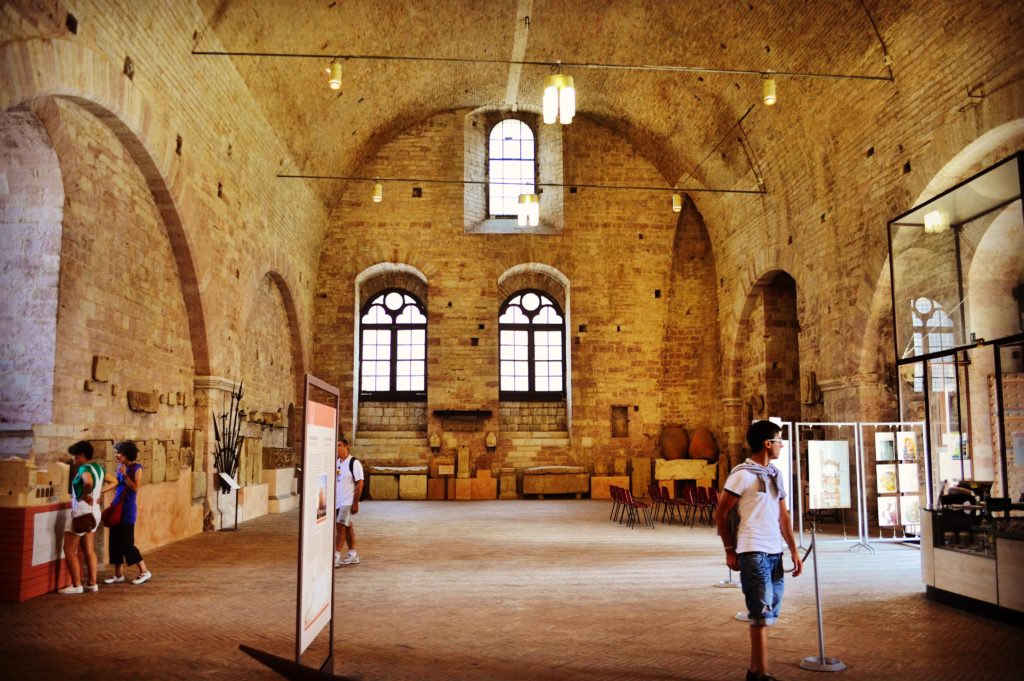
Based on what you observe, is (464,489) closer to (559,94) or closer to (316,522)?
(559,94)

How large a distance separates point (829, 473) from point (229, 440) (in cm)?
815

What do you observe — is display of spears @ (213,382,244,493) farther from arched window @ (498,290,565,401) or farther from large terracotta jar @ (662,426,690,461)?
large terracotta jar @ (662,426,690,461)

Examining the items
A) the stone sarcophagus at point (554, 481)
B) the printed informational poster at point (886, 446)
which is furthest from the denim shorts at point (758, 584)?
the stone sarcophagus at point (554, 481)

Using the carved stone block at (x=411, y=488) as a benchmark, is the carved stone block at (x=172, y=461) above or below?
above

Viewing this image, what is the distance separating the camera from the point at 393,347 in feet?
60.4

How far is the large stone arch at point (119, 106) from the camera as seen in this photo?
629 cm

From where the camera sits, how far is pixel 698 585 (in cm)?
697

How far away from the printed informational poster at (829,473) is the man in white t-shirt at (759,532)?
4.43m

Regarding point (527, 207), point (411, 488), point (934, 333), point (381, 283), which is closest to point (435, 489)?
point (411, 488)

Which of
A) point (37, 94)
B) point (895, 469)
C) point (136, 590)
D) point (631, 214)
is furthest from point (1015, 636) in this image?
point (631, 214)

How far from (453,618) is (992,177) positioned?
17.7 feet

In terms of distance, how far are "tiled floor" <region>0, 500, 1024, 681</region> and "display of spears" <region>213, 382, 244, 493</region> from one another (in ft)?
7.07

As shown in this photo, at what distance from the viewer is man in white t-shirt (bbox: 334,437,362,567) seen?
7.63 m

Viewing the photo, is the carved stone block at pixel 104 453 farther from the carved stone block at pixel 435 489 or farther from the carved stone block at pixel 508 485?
the carved stone block at pixel 508 485
